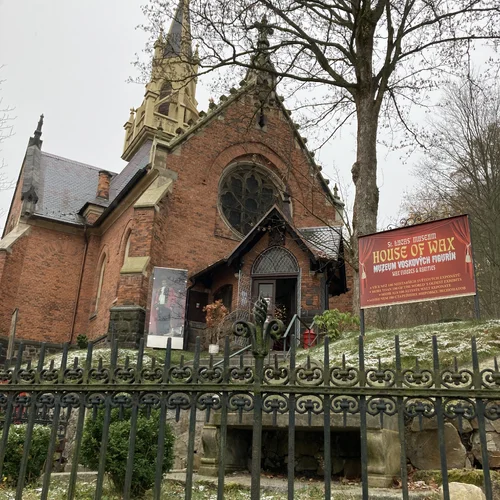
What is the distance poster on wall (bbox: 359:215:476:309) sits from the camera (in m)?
9.53

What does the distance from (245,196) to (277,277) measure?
618 cm

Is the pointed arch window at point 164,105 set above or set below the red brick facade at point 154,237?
above

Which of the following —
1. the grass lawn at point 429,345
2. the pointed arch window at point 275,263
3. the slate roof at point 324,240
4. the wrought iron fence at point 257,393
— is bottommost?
the wrought iron fence at point 257,393

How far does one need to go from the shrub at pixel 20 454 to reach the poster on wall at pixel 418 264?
20.8 feet

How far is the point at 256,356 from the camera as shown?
3.65m

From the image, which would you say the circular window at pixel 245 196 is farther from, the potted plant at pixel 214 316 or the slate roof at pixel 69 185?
the potted plant at pixel 214 316

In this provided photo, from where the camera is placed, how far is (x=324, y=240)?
58.9 feet

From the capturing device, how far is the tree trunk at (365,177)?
13469mm

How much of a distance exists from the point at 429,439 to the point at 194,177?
16.3 m

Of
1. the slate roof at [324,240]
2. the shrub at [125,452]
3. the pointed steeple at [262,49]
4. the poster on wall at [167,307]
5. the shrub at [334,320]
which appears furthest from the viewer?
the poster on wall at [167,307]

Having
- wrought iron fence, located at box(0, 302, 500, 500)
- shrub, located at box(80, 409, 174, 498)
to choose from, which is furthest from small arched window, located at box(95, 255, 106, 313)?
wrought iron fence, located at box(0, 302, 500, 500)

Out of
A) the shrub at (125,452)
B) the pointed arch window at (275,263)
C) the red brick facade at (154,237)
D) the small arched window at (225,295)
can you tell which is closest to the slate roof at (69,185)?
the red brick facade at (154,237)

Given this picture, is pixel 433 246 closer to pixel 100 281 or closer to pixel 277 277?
pixel 277 277

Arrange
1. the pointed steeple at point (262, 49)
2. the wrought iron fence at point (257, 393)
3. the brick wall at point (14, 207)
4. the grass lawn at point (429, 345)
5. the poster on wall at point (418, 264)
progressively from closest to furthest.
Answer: the wrought iron fence at point (257, 393) < the grass lawn at point (429, 345) < the poster on wall at point (418, 264) < the pointed steeple at point (262, 49) < the brick wall at point (14, 207)
